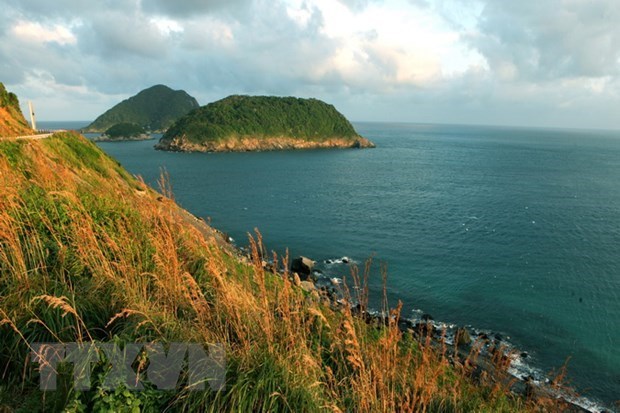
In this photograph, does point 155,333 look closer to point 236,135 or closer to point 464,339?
point 464,339

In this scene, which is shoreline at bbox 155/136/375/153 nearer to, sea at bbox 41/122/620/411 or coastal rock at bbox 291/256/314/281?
sea at bbox 41/122/620/411

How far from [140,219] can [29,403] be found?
410 centimetres

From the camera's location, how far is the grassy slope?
367cm

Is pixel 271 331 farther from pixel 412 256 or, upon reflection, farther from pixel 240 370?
pixel 412 256

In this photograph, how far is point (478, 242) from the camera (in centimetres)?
4156

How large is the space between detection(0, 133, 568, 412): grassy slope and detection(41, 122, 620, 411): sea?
1.64m

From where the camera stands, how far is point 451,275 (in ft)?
107

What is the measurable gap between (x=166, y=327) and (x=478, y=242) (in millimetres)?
43577

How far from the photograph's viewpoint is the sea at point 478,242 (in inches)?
958

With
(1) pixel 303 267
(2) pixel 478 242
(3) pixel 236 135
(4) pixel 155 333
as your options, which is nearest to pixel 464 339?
(1) pixel 303 267

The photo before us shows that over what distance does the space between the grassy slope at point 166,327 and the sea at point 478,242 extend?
164 centimetres

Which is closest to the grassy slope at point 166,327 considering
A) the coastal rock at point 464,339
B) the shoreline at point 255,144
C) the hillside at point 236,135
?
the coastal rock at point 464,339

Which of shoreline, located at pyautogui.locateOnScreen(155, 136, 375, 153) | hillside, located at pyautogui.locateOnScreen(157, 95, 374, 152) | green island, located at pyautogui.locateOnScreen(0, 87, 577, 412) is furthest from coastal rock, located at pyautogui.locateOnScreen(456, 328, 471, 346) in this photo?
hillside, located at pyautogui.locateOnScreen(157, 95, 374, 152)

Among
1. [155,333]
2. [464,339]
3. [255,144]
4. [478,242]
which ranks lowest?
[464,339]
